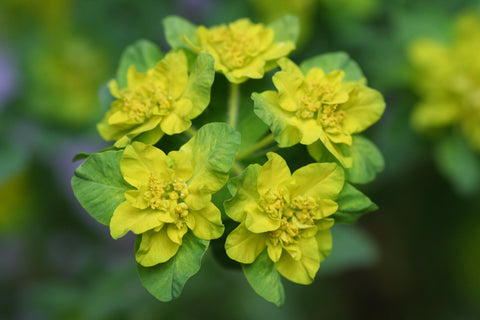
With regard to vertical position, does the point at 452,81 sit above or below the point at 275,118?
below

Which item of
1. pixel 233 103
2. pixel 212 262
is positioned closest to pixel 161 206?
pixel 233 103

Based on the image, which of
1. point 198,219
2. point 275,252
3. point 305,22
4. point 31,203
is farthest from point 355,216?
point 31,203

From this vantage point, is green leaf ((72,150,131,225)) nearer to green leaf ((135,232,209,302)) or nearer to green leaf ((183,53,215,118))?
green leaf ((135,232,209,302))

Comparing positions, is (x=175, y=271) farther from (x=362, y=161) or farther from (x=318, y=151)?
(x=362, y=161)

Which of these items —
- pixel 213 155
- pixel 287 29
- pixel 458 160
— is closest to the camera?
pixel 213 155

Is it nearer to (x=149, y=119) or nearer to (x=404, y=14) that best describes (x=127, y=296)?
(x=149, y=119)

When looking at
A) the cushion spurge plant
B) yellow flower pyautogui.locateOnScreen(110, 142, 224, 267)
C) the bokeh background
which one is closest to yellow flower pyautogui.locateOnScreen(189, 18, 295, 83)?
the cushion spurge plant

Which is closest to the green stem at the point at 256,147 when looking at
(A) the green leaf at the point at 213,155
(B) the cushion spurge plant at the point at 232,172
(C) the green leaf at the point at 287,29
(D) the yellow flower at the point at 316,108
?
(B) the cushion spurge plant at the point at 232,172

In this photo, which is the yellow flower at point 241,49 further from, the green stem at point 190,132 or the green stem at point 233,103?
the green stem at point 190,132
